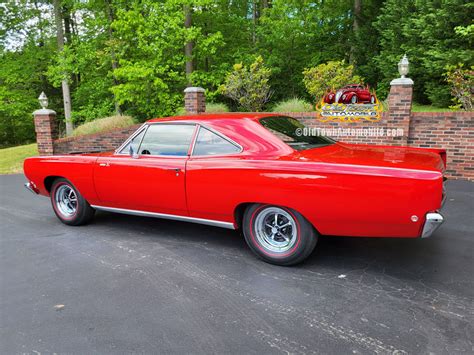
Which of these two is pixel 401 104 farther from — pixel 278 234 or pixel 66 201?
pixel 66 201

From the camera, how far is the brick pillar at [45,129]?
35.0 ft

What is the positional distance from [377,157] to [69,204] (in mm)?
4114

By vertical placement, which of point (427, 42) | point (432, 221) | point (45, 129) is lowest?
point (432, 221)

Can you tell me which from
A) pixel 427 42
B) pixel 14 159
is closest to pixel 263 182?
pixel 427 42

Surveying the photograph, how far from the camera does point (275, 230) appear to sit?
11.7 feet

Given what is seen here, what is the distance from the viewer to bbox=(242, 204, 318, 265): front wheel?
3.35 metres

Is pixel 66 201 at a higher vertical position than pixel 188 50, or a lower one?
lower

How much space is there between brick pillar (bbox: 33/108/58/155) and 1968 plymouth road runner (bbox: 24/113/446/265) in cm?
664

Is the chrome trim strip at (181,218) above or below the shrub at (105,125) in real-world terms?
below

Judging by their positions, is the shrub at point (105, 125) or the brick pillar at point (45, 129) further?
the shrub at point (105, 125)

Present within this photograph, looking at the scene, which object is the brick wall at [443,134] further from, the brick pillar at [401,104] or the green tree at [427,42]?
the green tree at [427,42]

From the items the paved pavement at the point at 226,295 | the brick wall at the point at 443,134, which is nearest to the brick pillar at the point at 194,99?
the brick wall at the point at 443,134

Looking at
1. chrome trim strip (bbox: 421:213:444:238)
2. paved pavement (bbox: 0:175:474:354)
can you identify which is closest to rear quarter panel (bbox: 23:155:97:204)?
paved pavement (bbox: 0:175:474:354)

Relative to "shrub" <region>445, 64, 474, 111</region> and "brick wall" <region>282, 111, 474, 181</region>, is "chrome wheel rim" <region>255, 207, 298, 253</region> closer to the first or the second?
"brick wall" <region>282, 111, 474, 181</region>
